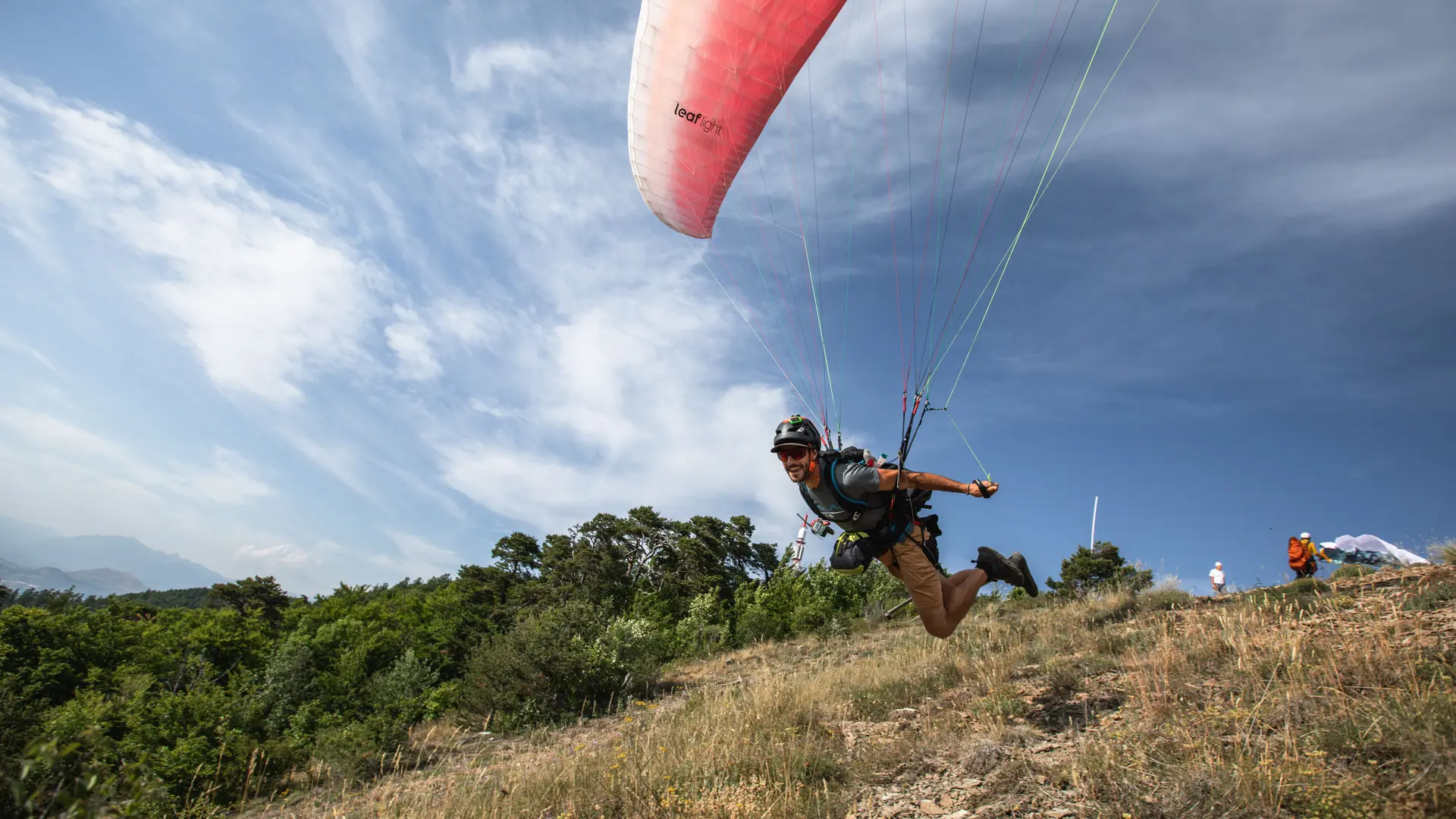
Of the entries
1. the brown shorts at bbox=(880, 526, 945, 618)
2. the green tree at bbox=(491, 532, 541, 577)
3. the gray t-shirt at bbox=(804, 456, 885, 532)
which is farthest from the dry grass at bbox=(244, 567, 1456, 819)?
the green tree at bbox=(491, 532, 541, 577)

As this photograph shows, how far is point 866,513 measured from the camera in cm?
552

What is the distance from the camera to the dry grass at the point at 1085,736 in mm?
3109

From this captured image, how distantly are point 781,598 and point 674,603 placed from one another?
34.7 feet

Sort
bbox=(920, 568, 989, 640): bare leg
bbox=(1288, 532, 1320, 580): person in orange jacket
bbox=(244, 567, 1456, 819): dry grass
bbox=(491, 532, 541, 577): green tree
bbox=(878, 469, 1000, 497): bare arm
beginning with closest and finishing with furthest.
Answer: bbox=(244, 567, 1456, 819): dry grass < bbox=(878, 469, 1000, 497): bare arm < bbox=(920, 568, 989, 640): bare leg < bbox=(1288, 532, 1320, 580): person in orange jacket < bbox=(491, 532, 541, 577): green tree

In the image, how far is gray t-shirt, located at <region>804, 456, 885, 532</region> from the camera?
204 inches

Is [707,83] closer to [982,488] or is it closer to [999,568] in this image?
[982,488]

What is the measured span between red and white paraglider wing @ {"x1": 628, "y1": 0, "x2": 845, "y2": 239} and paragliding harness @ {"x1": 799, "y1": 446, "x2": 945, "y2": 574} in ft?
17.4

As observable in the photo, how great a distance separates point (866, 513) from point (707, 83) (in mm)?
5948

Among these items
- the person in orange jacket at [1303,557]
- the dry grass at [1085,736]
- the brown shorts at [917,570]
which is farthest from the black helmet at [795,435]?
the person in orange jacket at [1303,557]

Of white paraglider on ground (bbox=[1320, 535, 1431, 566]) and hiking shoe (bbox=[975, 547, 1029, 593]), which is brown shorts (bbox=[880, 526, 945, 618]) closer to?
hiking shoe (bbox=[975, 547, 1029, 593])

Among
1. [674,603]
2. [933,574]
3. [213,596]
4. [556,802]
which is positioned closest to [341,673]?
[674,603]

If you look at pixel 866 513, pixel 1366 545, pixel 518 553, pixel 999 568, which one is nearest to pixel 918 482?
pixel 866 513

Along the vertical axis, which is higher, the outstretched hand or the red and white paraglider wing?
the red and white paraglider wing

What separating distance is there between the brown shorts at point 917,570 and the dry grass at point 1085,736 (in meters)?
0.93
